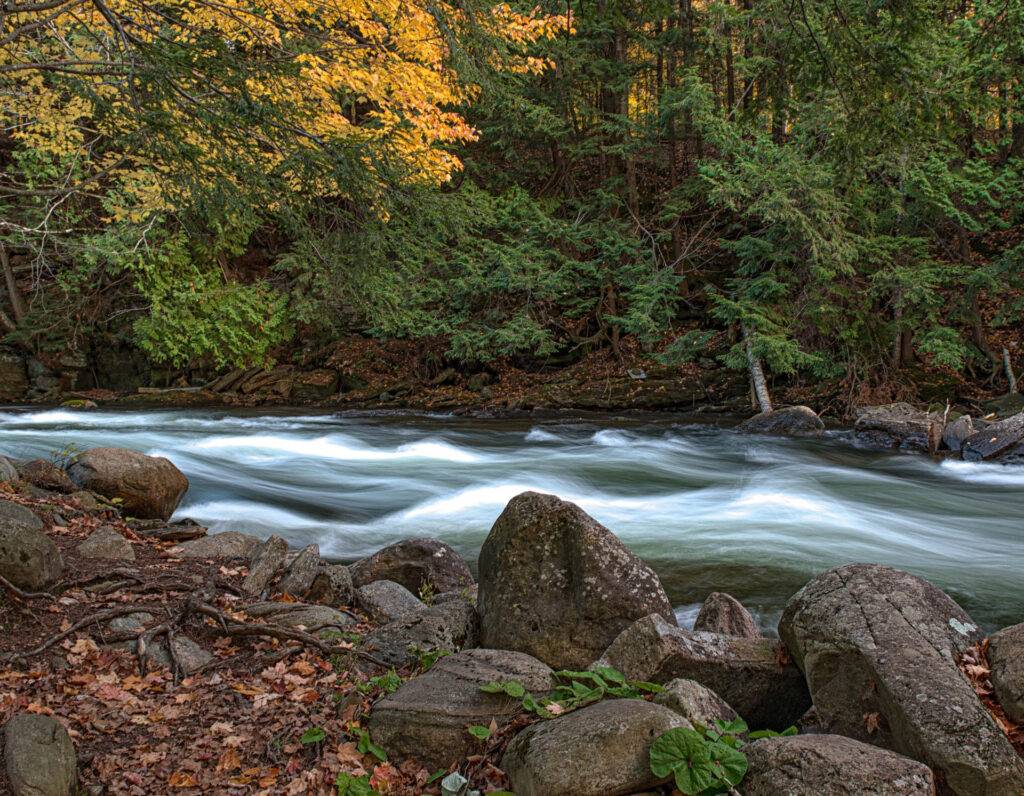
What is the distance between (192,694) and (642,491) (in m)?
7.42

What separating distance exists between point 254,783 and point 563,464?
28.9ft

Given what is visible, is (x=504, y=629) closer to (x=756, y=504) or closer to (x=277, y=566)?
(x=277, y=566)

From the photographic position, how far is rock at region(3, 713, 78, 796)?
2.54 metres

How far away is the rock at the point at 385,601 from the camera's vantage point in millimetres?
4871

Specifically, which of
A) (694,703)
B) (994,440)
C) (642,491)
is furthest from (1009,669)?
(994,440)

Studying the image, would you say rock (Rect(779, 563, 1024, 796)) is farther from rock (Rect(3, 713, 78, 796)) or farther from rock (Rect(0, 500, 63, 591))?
rock (Rect(0, 500, 63, 591))

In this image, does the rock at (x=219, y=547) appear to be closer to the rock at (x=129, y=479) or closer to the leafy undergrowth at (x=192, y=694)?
the leafy undergrowth at (x=192, y=694)

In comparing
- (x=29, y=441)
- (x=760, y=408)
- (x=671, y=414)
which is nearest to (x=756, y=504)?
(x=760, y=408)

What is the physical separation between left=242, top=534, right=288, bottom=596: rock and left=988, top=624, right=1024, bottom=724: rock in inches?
176

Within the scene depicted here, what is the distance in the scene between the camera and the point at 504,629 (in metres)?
4.11

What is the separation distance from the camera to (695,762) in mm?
2436

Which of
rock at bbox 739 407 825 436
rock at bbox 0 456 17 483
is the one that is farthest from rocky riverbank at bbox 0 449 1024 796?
rock at bbox 739 407 825 436

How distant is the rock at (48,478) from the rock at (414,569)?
3.24 m

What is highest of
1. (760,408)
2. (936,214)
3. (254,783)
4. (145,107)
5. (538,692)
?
(936,214)
